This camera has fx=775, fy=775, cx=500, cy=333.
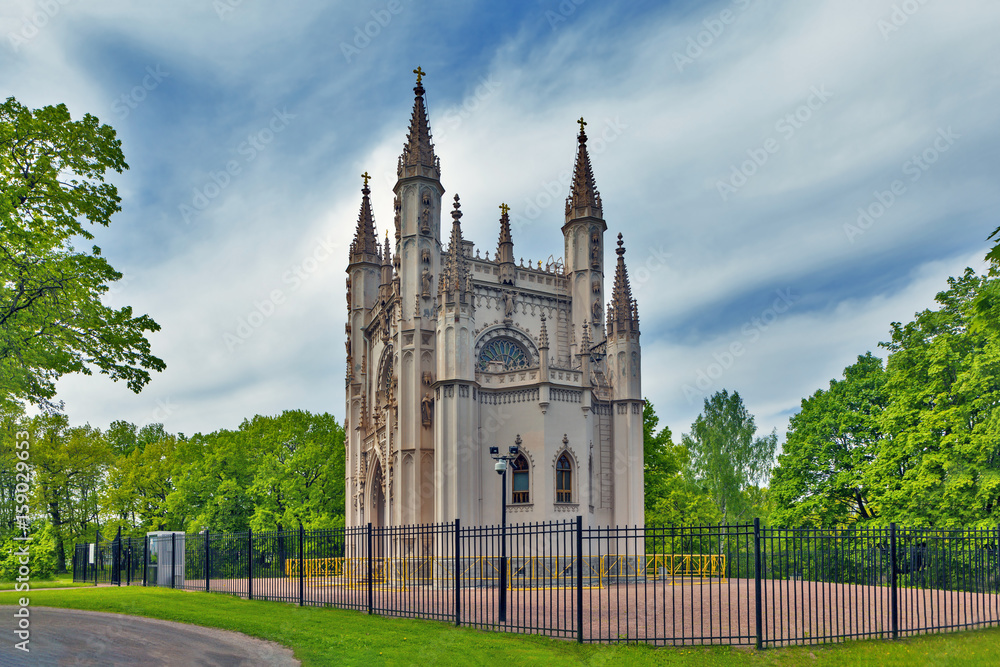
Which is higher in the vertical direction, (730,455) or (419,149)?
(419,149)

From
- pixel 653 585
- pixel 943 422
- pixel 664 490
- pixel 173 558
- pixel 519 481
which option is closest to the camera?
pixel 653 585

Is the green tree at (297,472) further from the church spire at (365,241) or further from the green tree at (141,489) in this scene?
the church spire at (365,241)

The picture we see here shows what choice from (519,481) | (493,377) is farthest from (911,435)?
(493,377)

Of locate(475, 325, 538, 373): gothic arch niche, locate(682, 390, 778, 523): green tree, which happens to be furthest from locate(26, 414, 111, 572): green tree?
locate(682, 390, 778, 523): green tree

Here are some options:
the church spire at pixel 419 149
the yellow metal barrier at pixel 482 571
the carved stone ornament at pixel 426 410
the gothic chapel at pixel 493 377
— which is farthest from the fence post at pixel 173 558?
the church spire at pixel 419 149

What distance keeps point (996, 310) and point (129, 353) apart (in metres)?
19.9

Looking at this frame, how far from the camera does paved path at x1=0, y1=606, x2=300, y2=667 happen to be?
1252 cm

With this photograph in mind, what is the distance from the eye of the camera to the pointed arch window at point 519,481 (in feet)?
105

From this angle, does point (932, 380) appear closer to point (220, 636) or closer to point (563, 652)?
point (563, 652)

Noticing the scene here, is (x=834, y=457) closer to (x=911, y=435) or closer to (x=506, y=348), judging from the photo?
(x=911, y=435)

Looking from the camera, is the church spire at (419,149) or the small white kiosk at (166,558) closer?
the small white kiosk at (166,558)

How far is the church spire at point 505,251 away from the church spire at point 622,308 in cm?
525

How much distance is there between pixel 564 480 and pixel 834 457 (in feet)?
43.4

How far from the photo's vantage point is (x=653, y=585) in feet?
71.4
